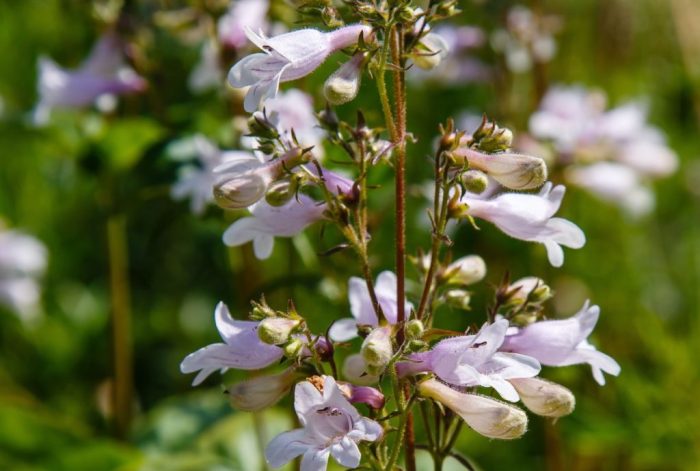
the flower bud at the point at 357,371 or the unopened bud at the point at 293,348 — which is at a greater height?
the unopened bud at the point at 293,348

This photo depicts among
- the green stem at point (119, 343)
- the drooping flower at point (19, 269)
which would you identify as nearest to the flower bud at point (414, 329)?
the green stem at point (119, 343)

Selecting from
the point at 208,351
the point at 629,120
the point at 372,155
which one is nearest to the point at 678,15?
the point at 629,120

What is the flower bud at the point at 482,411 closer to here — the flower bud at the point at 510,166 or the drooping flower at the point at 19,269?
the flower bud at the point at 510,166

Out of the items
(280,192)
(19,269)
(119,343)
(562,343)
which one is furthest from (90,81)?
(562,343)

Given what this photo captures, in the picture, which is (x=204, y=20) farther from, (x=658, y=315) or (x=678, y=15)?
(x=678, y=15)

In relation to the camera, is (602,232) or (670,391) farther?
(602,232)

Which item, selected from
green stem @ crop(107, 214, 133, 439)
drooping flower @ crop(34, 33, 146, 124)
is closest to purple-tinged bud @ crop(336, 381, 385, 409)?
drooping flower @ crop(34, 33, 146, 124)
